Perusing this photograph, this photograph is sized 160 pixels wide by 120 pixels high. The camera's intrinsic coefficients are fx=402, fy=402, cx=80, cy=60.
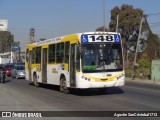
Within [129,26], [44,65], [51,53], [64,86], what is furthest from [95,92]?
[129,26]

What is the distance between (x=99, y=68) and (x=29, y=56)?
37.6ft

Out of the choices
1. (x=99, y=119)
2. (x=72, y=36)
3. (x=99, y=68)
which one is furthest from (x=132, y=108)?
(x=72, y=36)

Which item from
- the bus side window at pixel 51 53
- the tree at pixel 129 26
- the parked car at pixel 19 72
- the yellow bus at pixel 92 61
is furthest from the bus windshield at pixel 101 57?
the tree at pixel 129 26

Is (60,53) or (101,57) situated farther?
(60,53)

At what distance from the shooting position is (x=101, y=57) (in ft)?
63.7

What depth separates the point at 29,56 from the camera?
2978 cm

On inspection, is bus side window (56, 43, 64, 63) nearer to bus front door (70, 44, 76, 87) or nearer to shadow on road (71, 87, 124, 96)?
bus front door (70, 44, 76, 87)

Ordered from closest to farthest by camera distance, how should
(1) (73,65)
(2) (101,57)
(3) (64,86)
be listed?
(2) (101,57) → (1) (73,65) → (3) (64,86)

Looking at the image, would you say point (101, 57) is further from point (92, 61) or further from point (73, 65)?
point (73, 65)

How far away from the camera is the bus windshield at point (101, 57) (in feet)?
63.2

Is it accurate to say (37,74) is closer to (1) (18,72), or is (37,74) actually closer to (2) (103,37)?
(2) (103,37)

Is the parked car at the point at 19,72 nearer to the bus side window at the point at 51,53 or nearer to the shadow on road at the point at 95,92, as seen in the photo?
the bus side window at the point at 51,53

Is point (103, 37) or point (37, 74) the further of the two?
point (37, 74)

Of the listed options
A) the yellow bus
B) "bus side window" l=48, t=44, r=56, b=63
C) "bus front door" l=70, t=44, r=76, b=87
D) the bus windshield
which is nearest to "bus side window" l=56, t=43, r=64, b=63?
the yellow bus
